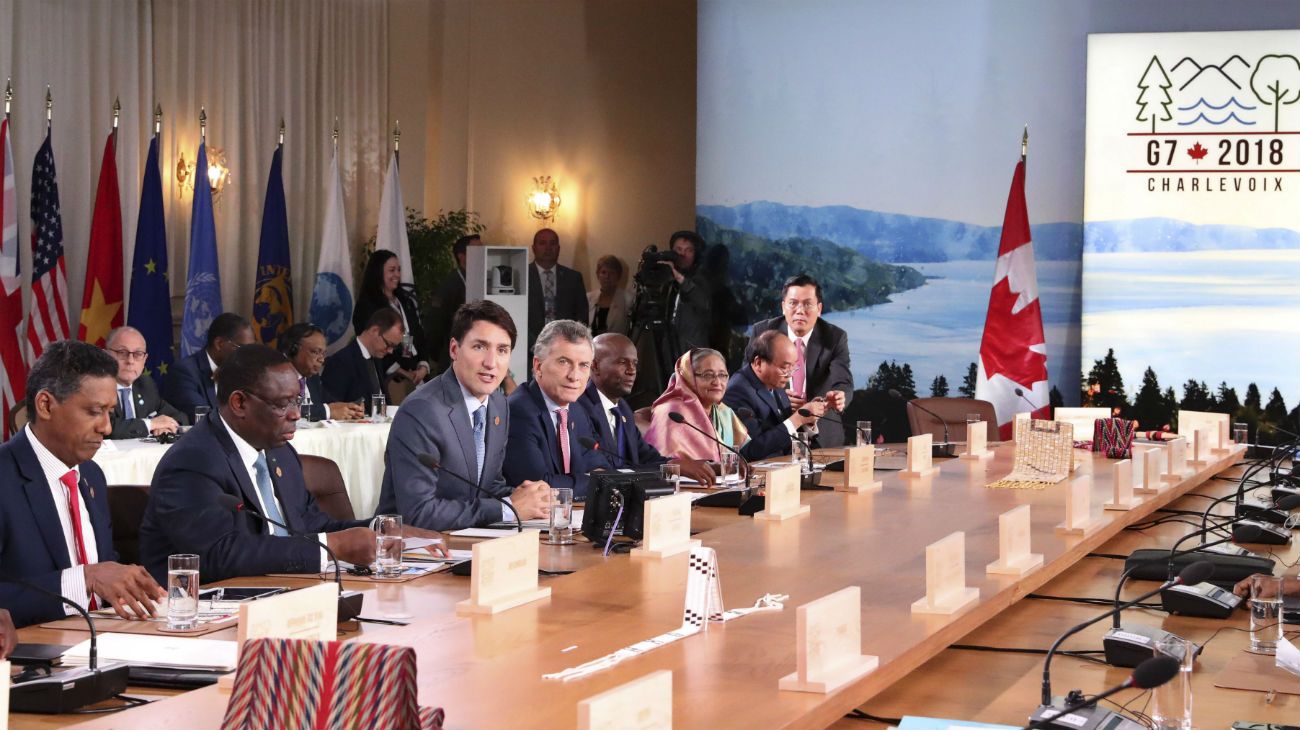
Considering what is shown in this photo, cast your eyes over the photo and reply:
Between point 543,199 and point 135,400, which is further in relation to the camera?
point 543,199

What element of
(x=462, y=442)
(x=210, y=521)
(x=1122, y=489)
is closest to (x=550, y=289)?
(x=462, y=442)

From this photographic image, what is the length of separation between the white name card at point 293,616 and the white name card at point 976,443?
3685mm

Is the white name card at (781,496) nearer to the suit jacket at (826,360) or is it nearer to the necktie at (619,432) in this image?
the necktie at (619,432)

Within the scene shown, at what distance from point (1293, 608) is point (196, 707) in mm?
2009

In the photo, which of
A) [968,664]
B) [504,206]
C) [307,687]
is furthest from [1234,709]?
[504,206]

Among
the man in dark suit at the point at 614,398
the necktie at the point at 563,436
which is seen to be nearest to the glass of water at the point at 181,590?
the necktie at the point at 563,436

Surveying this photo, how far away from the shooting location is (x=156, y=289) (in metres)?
8.29

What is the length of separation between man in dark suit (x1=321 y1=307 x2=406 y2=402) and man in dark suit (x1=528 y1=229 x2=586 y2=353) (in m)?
1.62

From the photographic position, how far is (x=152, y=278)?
27.2ft

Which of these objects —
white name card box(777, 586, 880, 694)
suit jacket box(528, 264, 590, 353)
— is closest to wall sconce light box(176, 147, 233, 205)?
suit jacket box(528, 264, 590, 353)

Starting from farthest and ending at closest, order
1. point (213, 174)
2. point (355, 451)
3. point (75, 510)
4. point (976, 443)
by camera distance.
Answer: point (213, 174)
point (355, 451)
point (976, 443)
point (75, 510)

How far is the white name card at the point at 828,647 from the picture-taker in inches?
78.3

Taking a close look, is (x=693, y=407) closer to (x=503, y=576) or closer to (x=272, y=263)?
(x=503, y=576)

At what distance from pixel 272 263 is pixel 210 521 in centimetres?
641
